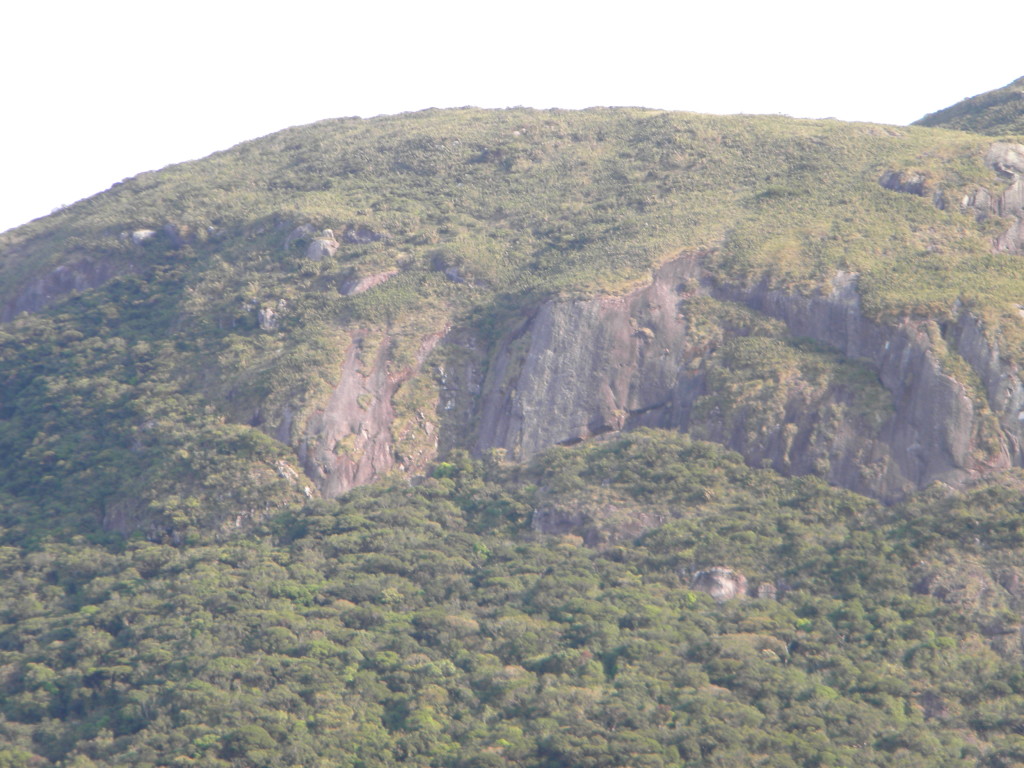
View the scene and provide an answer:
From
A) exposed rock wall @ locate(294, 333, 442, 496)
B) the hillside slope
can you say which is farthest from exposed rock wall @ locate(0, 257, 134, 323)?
exposed rock wall @ locate(294, 333, 442, 496)

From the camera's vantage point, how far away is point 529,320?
74750mm

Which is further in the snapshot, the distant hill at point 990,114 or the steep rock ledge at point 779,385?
the distant hill at point 990,114

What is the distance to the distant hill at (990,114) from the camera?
91.2 metres

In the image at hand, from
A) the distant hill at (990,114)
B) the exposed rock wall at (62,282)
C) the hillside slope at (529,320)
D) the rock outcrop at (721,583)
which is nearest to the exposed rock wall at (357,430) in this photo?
the hillside slope at (529,320)

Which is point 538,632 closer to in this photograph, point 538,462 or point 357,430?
point 538,462

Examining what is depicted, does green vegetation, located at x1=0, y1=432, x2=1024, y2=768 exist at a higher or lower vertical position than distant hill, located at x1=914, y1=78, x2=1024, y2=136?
lower

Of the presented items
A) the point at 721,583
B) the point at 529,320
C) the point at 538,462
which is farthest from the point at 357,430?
the point at 721,583

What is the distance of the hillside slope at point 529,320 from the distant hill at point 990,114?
19.1 feet

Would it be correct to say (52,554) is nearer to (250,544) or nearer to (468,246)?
(250,544)

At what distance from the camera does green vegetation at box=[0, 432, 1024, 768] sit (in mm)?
51000

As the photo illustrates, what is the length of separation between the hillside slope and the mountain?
230 mm

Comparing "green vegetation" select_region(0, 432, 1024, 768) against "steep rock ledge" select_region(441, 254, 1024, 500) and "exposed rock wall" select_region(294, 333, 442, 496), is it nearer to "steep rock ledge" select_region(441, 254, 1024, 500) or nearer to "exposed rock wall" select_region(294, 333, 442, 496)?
"exposed rock wall" select_region(294, 333, 442, 496)

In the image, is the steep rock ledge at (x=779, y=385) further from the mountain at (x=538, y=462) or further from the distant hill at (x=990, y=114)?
the distant hill at (x=990, y=114)

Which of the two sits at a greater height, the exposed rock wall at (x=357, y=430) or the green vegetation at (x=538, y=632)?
the exposed rock wall at (x=357, y=430)
